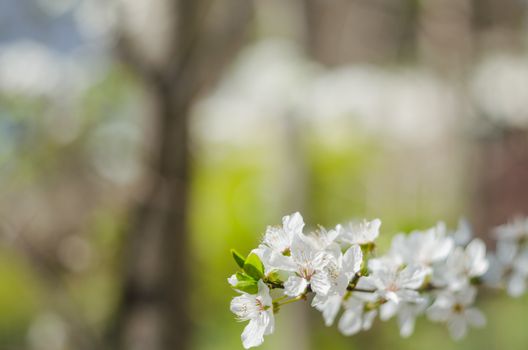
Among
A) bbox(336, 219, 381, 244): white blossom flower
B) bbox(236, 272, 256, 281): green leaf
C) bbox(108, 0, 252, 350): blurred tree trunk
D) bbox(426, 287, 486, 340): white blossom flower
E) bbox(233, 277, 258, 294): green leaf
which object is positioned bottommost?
bbox(426, 287, 486, 340): white blossom flower

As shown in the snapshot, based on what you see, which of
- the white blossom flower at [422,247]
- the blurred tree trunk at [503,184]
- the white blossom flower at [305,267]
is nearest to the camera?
the white blossom flower at [305,267]

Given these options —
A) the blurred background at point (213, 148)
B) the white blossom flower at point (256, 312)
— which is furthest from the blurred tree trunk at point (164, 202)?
the white blossom flower at point (256, 312)

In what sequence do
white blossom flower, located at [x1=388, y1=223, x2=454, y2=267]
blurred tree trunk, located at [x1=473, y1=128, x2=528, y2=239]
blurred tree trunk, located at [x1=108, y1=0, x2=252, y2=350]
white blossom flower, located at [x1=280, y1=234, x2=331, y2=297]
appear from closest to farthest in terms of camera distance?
white blossom flower, located at [x1=280, y1=234, x2=331, y2=297] < white blossom flower, located at [x1=388, y1=223, x2=454, y2=267] < blurred tree trunk, located at [x1=108, y1=0, x2=252, y2=350] < blurred tree trunk, located at [x1=473, y1=128, x2=528, y2=239]

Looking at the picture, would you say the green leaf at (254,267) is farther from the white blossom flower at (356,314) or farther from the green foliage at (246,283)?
the white blossom flower at (356,314)

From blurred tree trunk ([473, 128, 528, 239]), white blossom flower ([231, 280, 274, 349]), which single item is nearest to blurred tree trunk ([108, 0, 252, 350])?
white blossom flower ([231, 280, 274, 349])

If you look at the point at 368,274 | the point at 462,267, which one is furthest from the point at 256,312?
the point at 462,267

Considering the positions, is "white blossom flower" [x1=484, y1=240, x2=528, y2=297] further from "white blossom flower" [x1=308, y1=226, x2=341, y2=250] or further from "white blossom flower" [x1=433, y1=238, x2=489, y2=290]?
"white blossom flower" [x1=308, y1=226, x2=341, y2=250]

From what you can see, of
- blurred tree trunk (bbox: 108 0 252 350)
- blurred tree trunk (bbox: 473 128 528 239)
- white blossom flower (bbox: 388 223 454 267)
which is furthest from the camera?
blurred tree trunk (bbox: 473 128 528 239)

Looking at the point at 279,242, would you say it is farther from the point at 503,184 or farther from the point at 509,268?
the point at 503,184
